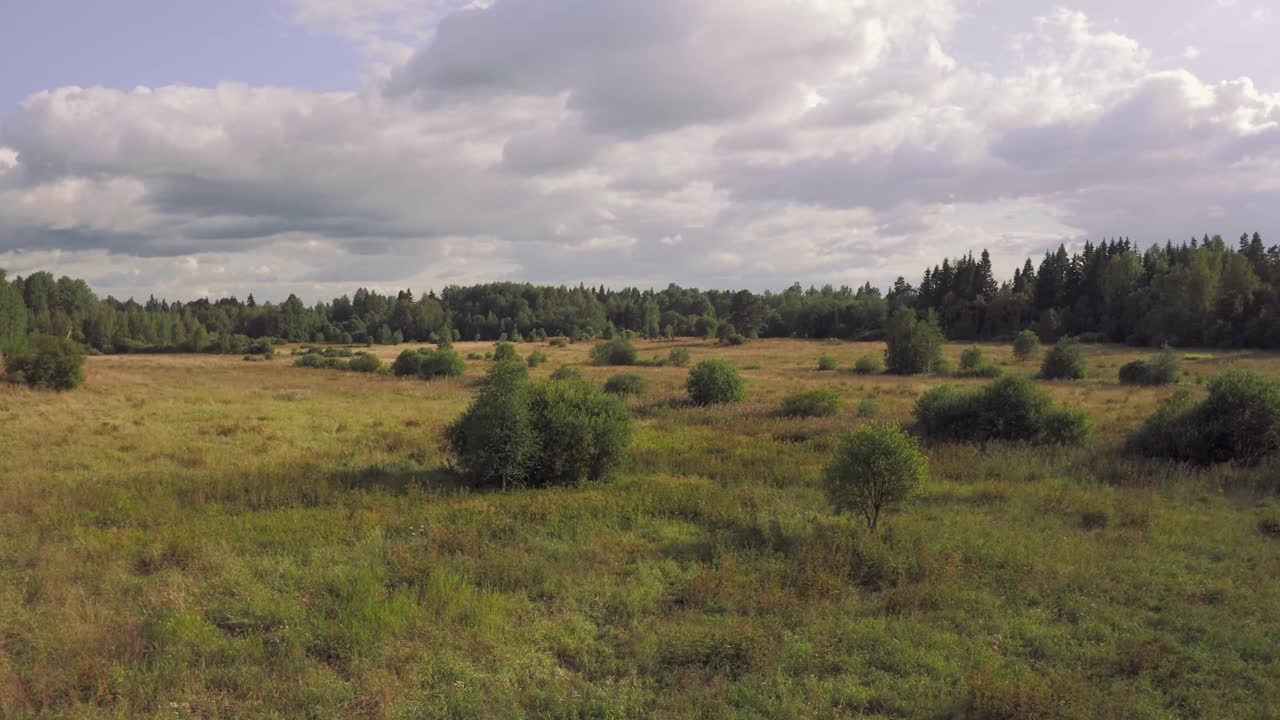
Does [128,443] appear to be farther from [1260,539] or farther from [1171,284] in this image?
[1171,284]

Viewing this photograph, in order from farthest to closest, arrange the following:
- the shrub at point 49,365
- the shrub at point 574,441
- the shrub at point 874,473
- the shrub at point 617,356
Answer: the shrub at point 617,356 < the shrub at point 49,365 < the shrub at point 574,441 < the shrub at point 874,473

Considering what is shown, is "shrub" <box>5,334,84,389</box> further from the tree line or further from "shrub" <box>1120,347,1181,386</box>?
"shrub" <box>1120,347,1181,386</box>

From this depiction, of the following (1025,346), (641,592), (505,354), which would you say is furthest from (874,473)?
(1025,346)

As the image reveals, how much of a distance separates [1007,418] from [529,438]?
13.2 meters

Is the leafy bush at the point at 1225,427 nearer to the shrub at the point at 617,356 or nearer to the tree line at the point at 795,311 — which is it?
the tree line at the point at 795,311

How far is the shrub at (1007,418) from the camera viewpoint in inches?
694

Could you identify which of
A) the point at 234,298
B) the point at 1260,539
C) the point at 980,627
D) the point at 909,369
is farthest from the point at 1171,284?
the point at 234,298

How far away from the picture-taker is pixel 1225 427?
48.7ft

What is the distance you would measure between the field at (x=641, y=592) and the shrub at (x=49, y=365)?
59.6ft

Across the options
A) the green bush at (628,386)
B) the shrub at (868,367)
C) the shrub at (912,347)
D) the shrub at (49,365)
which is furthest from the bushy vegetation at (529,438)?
the shrub at (912,347)

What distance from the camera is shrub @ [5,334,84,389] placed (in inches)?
1168

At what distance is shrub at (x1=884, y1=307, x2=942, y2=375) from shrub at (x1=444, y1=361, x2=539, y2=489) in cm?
3536

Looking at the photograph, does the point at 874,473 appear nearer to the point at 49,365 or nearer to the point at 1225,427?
the point at 1225,427

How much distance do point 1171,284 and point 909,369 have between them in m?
44.2
